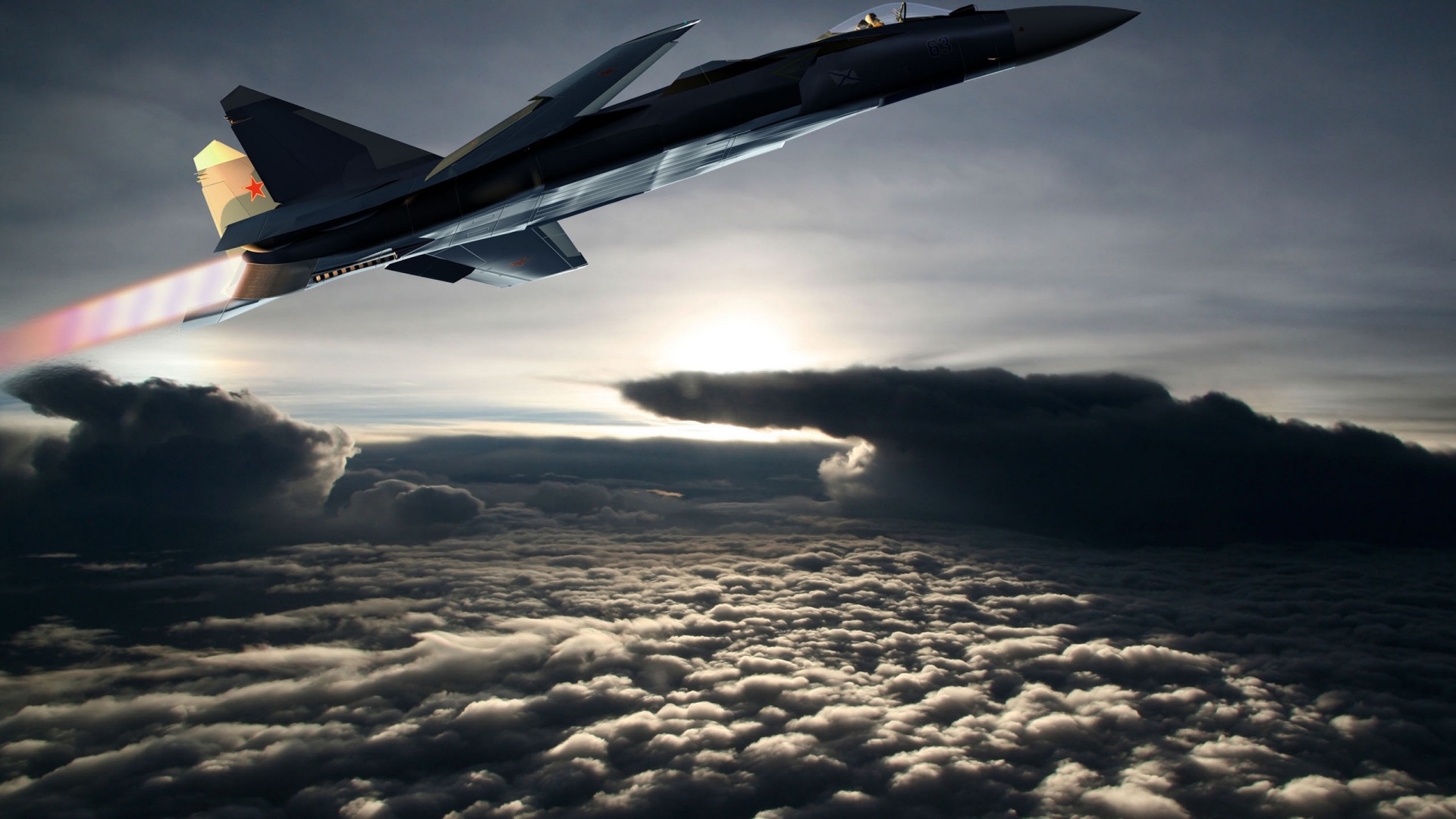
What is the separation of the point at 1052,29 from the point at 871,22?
494 cm

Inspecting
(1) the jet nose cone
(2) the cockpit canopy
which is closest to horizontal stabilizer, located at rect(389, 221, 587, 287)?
(2) the cockpit canopy

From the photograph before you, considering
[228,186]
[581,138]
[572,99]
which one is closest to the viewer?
[572,99]

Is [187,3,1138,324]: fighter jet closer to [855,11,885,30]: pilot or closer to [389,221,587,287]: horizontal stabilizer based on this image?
[855,11,885,30]: pilot

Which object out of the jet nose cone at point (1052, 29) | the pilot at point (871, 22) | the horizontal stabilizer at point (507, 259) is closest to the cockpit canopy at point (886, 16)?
the pilot at point (871, 22)

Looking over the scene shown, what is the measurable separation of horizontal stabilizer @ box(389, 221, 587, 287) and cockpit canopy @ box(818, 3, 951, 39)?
10812 mm

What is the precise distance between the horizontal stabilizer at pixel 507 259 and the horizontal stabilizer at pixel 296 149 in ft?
10.5

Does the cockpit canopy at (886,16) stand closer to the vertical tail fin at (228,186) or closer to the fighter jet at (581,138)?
the fighter jet at (581,138)

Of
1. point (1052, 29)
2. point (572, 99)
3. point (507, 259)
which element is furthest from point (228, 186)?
point (1052, 29)

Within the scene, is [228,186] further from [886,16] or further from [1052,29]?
[1052,29]

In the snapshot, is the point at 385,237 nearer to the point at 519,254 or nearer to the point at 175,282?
the point at 519,254

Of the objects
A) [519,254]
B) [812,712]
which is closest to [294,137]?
[519,254]

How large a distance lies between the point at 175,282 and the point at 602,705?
205 meters

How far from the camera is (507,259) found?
20.2 metres

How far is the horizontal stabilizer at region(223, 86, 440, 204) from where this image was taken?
16.4m
